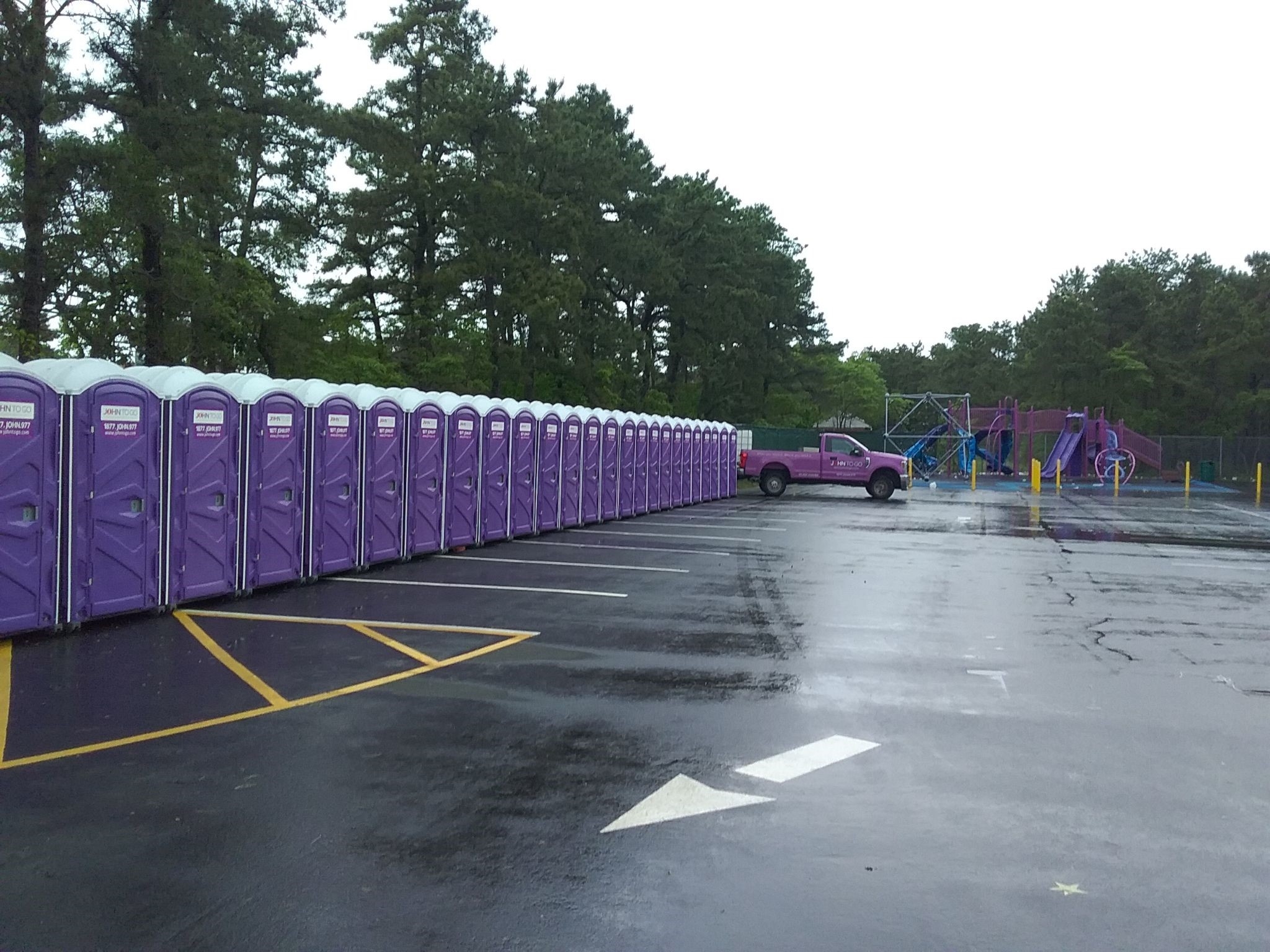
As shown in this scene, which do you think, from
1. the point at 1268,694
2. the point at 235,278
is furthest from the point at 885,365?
the point at 1268,694

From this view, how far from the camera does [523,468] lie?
18766 mm

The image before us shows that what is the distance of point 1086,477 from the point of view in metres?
47.6

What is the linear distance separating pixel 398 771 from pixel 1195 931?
4070 mm

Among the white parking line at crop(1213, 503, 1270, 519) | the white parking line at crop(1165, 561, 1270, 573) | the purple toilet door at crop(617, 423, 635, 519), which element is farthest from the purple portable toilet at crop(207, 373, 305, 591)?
the white parking line at crop(1213, 503, 1270, 519)

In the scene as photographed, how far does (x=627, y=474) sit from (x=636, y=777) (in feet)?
59.3

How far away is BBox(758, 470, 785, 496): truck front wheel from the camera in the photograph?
34656 millimetres

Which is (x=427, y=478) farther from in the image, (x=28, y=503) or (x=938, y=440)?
(x=938, y=440)

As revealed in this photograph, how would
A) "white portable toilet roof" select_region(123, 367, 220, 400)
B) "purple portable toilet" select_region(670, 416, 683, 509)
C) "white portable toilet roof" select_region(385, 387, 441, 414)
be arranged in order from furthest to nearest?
"purple portable toilet" select_region(670, 416, 683, 509), "white portable toilet roof" select_region(385, 387, 441, 414), "white portable toilet roof" select_region(123, 367, 220, 400)

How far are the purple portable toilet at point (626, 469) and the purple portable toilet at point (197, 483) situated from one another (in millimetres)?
12223

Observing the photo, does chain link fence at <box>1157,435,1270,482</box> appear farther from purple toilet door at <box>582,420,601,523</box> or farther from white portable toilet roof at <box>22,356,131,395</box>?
white portable toilet roof at <box>22,356,131,395</box>

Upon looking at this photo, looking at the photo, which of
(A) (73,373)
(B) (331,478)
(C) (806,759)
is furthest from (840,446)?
(C) (806,759)

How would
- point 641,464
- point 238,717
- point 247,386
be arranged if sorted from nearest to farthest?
1. point 238,717
2. point 247,386
3. point 641,464

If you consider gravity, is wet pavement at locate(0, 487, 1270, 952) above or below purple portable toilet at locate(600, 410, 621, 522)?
below

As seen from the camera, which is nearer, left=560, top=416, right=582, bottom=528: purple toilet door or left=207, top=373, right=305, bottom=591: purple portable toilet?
left=207, top=373, right=305, bottom=591: purple portable toilet
